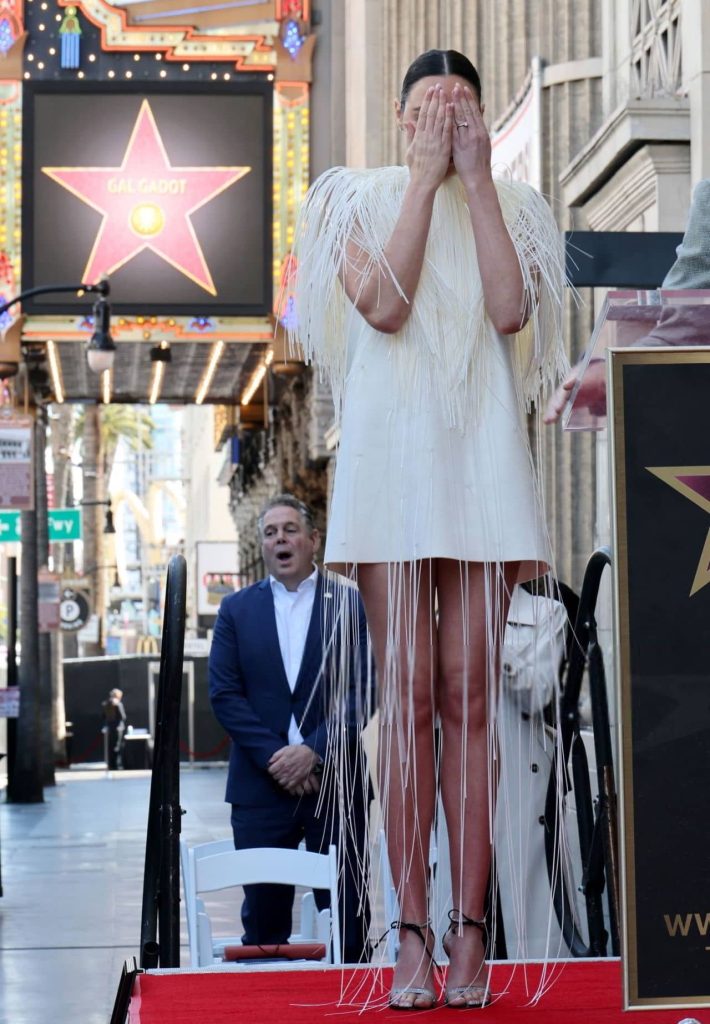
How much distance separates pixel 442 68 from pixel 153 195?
758 inches

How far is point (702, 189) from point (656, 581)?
3.93ft

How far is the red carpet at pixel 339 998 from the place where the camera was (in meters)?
3.25

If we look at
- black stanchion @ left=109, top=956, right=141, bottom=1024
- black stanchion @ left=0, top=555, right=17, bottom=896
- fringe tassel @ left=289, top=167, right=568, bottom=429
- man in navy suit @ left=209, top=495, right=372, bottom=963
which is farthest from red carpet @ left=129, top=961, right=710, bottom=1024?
black stanchion @ left=0, top=555, right=17, bottom=896

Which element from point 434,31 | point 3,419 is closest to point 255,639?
point 434,31

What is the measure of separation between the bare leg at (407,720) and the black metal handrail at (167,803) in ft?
3.33

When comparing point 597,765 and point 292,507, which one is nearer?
point 597,765

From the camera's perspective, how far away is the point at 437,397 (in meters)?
3.48

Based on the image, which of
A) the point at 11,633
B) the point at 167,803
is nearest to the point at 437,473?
the point at 167,803

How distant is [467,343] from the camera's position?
11.6 ft

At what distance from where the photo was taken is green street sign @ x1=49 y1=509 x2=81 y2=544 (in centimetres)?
3250

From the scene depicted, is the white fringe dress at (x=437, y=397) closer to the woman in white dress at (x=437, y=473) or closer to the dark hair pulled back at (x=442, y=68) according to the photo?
the woman in white dress at (x=437, y=473)

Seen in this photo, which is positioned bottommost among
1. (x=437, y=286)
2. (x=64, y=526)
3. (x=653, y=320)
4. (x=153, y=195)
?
(x=653, y=320)

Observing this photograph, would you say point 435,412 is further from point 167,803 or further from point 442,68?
point 167,803

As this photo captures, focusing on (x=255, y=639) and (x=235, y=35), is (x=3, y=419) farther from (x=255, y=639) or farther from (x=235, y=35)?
(x=255, y=639)
